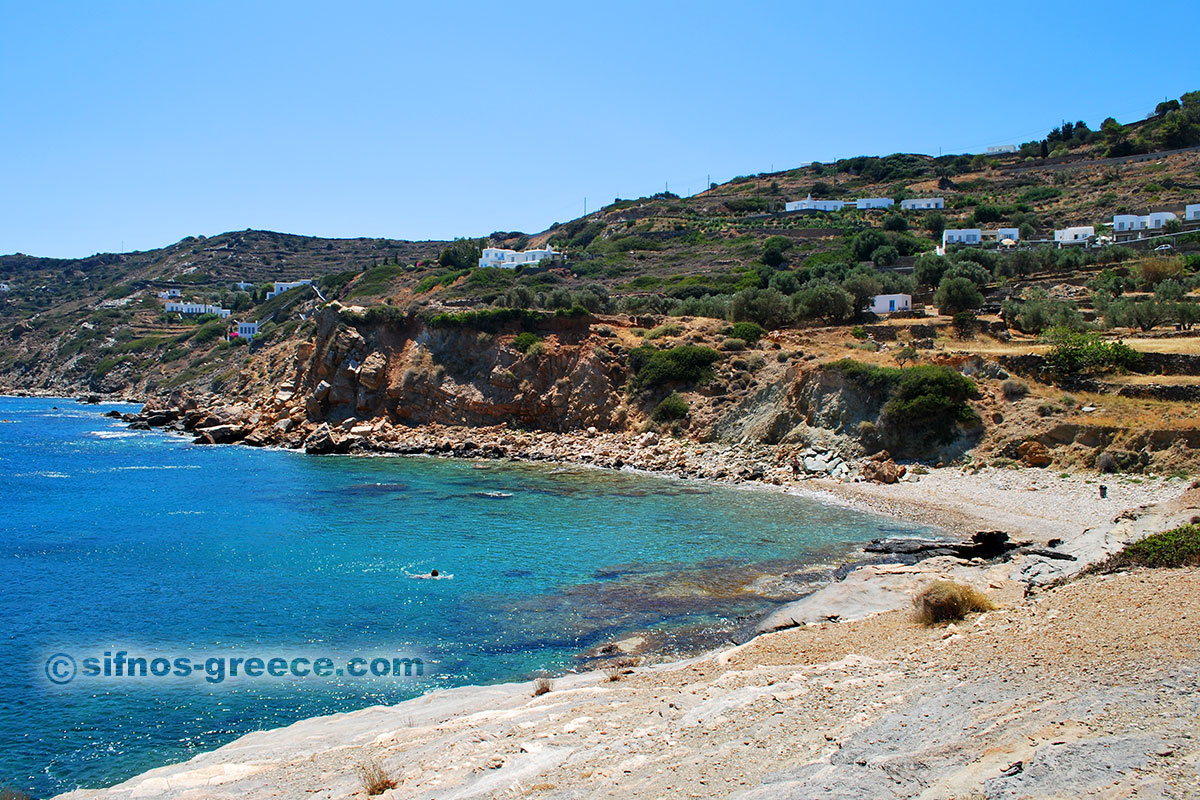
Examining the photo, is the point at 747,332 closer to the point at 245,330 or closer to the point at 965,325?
the point at 965,325

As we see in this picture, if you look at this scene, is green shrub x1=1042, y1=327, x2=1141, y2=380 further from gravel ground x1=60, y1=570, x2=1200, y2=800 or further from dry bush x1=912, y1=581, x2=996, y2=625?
dry bush x1=912, y1=581, x2=996, y2=625

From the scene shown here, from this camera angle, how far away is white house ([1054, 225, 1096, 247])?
212ft

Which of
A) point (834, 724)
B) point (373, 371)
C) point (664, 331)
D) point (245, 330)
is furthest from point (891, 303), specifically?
point (245, 330)

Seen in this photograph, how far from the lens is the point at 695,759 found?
8.28 metres

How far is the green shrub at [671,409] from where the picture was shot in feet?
136

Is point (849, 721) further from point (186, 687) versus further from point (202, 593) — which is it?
point (202, 593)

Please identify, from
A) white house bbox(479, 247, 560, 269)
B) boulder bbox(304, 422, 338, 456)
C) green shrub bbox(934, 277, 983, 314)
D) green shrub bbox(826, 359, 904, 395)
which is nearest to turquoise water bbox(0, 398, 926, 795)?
boulder bbox(304, 422, 338, 456)

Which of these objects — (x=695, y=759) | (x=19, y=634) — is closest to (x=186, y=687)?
(x=19, y=634)

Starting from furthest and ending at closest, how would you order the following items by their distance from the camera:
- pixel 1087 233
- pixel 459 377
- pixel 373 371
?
pixel 1087 233 < pixel 373 371 < pixel 459 377

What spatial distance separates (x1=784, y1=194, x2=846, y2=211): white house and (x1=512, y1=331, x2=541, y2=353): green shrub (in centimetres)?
6017

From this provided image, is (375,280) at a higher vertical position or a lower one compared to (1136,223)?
lower

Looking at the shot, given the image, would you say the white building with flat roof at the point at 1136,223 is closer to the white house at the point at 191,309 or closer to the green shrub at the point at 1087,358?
the green shrub at the point at 1087,358

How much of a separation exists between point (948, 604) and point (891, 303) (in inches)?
1490

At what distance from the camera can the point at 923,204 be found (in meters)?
92.4
